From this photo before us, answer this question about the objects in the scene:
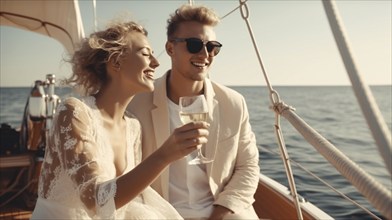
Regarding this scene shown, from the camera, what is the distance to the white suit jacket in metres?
2.30

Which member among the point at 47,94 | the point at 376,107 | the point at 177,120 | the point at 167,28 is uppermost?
the point at 47,94

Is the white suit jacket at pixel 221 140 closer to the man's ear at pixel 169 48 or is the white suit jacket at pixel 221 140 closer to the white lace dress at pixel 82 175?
the man's ear at pixel 169 48

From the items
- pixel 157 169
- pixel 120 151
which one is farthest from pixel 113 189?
pixel 120 151

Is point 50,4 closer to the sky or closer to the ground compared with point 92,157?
closer to the sky

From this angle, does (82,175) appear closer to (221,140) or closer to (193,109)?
(193,109)

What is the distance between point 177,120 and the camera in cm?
242

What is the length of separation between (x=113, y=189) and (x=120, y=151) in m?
0.64

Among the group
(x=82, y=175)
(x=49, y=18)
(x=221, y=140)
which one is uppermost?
(x=49, y=18)

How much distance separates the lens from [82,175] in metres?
1.43

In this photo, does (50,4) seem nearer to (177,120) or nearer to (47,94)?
(47,94)

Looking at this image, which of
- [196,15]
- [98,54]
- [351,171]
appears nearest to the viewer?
[351,171]

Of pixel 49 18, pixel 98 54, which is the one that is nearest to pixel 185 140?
pixel 98 54

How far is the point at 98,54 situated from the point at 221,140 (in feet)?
2.95

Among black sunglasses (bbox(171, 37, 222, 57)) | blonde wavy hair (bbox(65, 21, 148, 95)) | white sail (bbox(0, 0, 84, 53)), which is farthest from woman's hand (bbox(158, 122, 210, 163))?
white sail (bbox(0, 0, 84, 53))
